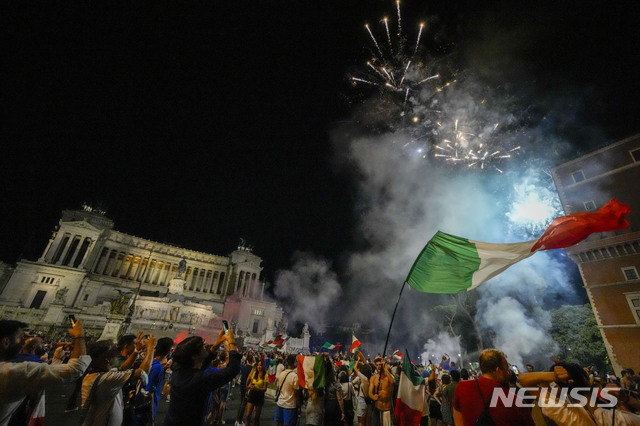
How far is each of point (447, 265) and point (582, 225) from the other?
7.65 feet

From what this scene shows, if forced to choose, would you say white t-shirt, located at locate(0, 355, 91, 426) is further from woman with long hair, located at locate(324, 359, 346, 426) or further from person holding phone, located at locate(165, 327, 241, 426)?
woman with long hair, located at locate(324, 359, 346, 426)

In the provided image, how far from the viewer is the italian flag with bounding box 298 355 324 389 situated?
602 cm

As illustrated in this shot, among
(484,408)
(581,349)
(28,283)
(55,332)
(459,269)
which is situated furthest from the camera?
(28,283)

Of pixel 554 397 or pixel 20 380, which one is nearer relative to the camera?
pixel 20 380

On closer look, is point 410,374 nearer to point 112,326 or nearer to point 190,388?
point 190,388

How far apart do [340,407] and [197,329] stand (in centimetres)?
3931

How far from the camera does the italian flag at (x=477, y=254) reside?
4.76 m

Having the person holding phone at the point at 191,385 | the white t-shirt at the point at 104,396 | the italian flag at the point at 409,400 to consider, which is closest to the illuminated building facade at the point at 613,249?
the italian flag at the point at 409,400

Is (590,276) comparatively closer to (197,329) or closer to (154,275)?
(197,329)

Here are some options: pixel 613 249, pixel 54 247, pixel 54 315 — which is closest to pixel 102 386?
pixel 613 249

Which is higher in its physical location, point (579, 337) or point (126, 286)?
point (126, 286)

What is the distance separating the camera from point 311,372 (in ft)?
20.3

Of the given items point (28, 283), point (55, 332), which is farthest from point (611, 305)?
point (28, 283)

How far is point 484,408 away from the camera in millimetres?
2768
